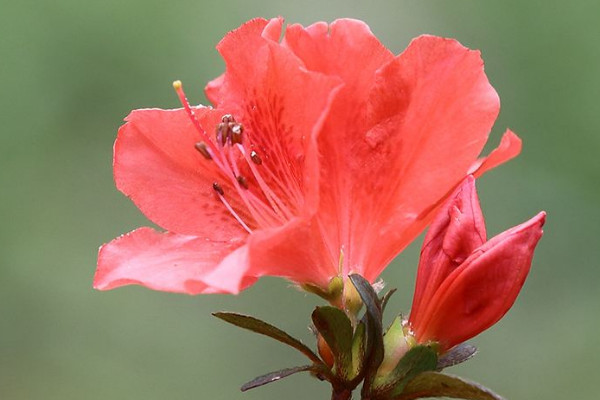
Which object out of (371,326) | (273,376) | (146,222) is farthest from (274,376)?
(146,222)

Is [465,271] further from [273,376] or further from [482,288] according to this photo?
[273,376]

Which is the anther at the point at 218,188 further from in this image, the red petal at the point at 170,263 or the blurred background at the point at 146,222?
the blurred background at the point at 146,222

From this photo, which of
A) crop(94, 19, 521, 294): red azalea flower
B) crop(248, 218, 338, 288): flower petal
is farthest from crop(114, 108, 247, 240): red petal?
crop(248, 218, 338, 288): flower petal

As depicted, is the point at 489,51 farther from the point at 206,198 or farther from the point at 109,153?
the point at 206,198

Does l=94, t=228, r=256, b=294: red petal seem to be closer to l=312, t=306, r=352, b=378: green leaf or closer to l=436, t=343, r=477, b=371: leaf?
l=312, t=306, r=352, b=378: green leaf

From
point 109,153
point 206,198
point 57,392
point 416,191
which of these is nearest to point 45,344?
point 57,392

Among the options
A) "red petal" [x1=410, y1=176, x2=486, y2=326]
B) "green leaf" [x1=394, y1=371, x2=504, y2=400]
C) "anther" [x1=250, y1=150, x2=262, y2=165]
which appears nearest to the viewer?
"green leaf" [x1=394, y1=371, x2=504, y2=400]

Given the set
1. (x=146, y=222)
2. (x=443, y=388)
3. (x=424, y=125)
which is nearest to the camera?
(x=443, y=388)
